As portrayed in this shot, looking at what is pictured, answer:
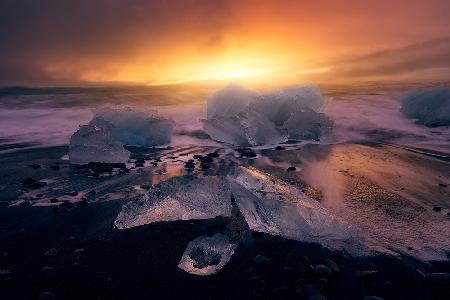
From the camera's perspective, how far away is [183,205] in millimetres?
3180

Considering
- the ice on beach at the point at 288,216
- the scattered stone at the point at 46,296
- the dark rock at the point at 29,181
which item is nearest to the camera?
the scattered stone at the point at 46,296

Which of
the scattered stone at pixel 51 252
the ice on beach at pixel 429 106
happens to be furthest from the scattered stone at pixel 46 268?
the ice on beach at pixel 429 106

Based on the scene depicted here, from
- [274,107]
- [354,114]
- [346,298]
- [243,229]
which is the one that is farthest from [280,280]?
[354,114]

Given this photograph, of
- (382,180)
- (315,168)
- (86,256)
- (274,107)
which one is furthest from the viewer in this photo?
(274,107)

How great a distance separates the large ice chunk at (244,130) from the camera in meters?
6.19

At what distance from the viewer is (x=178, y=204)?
318 cm

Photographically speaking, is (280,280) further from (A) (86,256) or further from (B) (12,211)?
(B) (12,211)

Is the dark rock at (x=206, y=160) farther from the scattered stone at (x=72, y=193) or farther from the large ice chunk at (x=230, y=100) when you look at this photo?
the large ice chunk at (x=230, y=100)

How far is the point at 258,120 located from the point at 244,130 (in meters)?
0.28

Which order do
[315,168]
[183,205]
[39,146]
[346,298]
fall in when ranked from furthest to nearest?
[39,146] < [315,168] < [183,205] < [346,298]

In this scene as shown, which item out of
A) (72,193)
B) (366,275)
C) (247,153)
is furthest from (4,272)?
(247,153)

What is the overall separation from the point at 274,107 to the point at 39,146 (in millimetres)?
3917

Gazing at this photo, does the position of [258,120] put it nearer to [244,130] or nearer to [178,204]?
[244,130]

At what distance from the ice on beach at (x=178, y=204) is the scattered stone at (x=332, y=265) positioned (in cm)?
87
